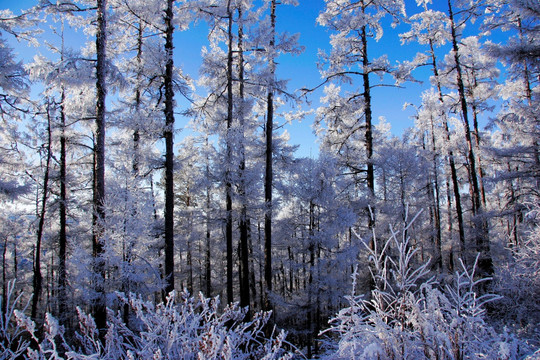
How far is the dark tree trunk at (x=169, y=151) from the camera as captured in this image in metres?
9.15

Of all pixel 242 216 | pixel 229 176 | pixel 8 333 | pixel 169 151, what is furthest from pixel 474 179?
pixel 8 333

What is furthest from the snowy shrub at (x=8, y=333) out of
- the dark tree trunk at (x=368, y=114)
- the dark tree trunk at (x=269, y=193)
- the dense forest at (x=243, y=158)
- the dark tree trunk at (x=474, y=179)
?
the dark tree trunk at (x=474, y=179)

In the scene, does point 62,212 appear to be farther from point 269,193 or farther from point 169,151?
point 269,193

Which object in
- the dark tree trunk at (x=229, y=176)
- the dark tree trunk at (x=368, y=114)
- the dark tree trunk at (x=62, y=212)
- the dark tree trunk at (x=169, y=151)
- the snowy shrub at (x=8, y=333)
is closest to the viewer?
the snowy shrub at (x=8, y=333)

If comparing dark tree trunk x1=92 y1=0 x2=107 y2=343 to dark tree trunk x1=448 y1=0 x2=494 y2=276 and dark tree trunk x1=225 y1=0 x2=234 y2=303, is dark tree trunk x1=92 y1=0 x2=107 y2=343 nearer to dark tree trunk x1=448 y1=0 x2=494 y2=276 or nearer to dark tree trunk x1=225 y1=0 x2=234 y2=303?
dark tree trunk x1=225 y1=0 x2=234 y2=303

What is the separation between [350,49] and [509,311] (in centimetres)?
981

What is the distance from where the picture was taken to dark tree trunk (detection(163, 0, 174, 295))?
915cm

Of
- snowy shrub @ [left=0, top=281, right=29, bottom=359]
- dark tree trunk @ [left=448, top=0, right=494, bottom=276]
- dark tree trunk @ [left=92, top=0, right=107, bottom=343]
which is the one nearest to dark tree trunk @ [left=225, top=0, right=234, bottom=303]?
dark tree trunk @ [left=92, top=0, right=107, bottom=343]

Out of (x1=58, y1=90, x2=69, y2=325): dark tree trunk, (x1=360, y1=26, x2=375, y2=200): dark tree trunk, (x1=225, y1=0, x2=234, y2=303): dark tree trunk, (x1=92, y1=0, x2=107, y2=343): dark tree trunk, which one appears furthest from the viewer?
(x1=58, y1=90, x2=69, y2=325): dark tree trunk

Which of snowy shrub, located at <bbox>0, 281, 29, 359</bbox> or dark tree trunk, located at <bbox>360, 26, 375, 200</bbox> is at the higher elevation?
dark tree trunk, located at <bbox>360, 26, 375, 200</bbox>

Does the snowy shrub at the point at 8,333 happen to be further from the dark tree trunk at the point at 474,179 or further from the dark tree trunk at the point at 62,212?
the dark tree trunk at the point at 474,179

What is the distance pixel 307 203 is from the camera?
11664mm

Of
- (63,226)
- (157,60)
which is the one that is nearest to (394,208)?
(157,60)

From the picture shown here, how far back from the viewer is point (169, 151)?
9555 mm
